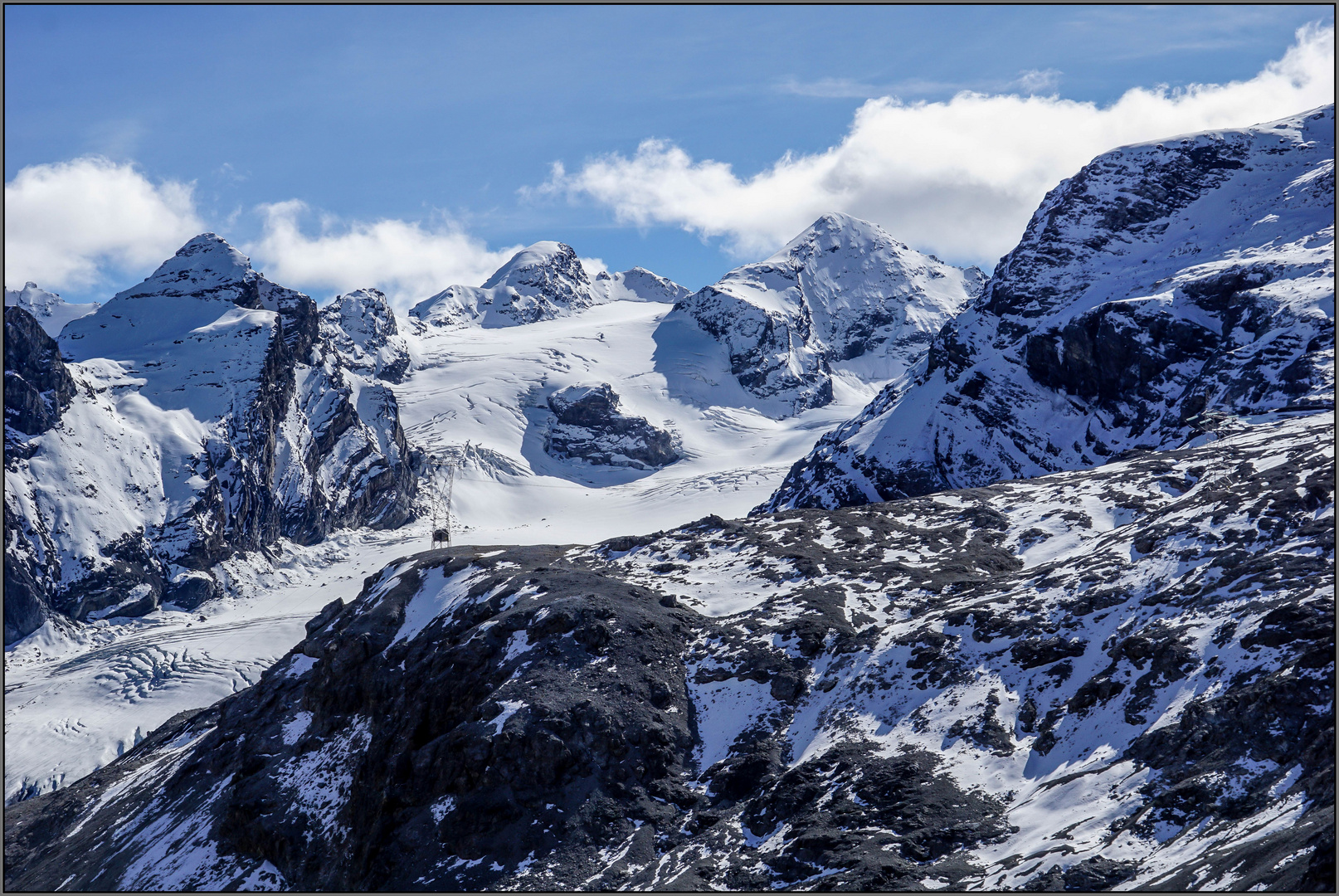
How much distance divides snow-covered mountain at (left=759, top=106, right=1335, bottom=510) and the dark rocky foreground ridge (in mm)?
42486

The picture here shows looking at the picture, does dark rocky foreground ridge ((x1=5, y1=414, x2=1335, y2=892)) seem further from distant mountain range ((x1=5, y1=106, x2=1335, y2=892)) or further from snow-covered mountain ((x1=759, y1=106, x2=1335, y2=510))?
snow-covered mountain ((x1=759, y1=106, x2=1335, y2=510))

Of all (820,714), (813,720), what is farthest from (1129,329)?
(813,720)

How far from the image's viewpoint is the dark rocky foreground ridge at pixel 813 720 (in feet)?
155

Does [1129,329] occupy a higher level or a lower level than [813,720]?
higher

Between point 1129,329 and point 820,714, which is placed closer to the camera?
point 820,714

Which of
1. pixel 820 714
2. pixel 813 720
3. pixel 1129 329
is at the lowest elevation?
pixel 813 720

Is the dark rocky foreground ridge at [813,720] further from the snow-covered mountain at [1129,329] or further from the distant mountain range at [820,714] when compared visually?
the snow-covered mountain at [1129,329]

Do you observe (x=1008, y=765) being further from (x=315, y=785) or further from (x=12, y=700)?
(x=12, y=700)

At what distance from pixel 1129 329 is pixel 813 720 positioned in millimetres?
102474

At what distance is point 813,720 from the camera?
6216 cm

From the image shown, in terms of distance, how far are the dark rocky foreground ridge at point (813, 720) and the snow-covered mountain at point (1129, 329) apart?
42.5m

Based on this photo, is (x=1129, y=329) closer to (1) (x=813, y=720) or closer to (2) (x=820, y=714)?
(2) (x=820, y=714)

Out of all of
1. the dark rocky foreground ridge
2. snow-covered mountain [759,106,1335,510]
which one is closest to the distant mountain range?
the dark rocky foreground ridge

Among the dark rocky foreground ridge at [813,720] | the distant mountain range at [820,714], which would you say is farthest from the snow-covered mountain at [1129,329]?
the dark rocky foreground ridge at [813,720]
